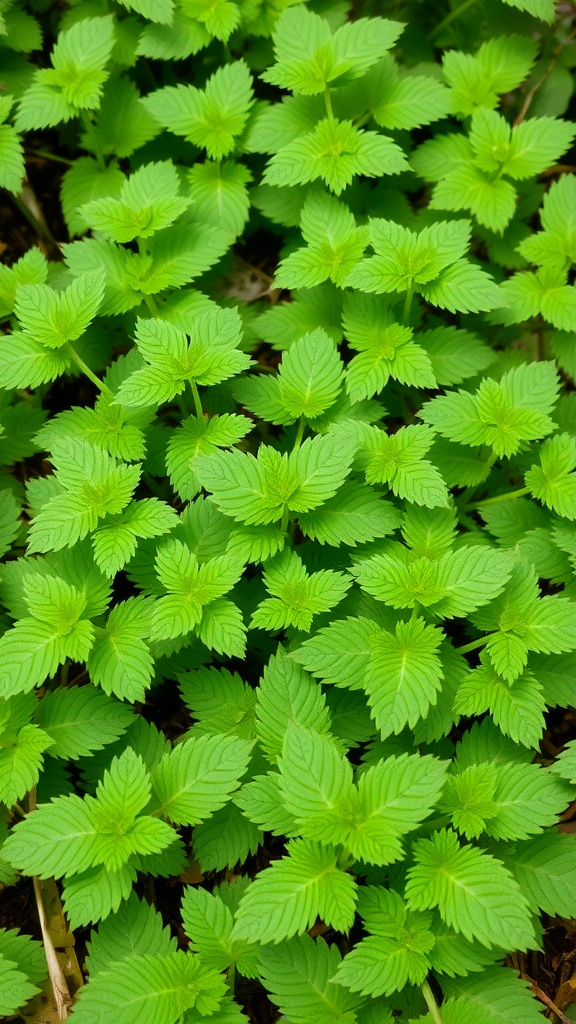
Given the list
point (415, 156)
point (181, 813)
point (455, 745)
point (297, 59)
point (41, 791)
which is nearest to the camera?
point (181, 813)

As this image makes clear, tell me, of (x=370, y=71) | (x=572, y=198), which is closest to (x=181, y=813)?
Result: (x=572, y=198)

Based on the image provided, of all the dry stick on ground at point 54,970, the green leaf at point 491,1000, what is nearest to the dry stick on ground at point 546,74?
the green leaf at point 491,1000

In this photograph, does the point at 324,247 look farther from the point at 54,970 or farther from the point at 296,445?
the point at 54,970

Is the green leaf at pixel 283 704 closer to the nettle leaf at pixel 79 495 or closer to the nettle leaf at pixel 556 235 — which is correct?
the nettle leaf at pixel 79 495

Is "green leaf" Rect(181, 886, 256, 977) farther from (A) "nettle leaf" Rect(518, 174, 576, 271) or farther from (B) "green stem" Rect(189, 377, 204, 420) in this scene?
(A) "nettle leaf" Rect(518, 174, 576, 271)

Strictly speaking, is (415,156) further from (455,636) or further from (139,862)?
(139,862)
